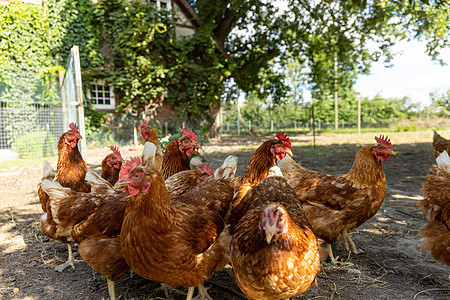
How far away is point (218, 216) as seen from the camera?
2.39 metres

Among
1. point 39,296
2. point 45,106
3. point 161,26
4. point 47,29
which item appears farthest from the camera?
point 161,26

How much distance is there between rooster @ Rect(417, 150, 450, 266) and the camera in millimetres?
2457

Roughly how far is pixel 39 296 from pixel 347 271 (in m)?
2.89

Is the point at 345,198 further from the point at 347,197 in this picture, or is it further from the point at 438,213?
the point at 438,213

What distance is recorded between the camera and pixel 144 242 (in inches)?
71.3

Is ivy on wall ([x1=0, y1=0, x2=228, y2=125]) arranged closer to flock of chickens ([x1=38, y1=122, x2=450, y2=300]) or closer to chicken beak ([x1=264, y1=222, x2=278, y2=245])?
flock of chickens ([x1=38, y1=122, x2=450, y2=300])

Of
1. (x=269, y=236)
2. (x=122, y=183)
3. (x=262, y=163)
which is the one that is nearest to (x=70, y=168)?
(x=122, y=183)

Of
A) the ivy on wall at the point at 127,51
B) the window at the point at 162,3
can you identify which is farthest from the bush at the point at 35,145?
the window at the point at 162,3

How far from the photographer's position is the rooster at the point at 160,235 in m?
1.81

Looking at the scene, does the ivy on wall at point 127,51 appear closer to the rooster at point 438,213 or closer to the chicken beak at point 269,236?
the chicken beak at point 269,236

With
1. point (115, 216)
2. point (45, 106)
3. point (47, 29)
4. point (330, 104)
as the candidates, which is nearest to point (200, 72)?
point (47, 29)

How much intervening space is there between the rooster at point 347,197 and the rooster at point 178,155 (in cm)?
144

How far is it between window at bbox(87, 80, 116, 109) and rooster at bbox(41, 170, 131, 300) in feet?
37.1

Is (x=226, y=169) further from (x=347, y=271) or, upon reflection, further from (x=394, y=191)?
(x=394, y=191)
